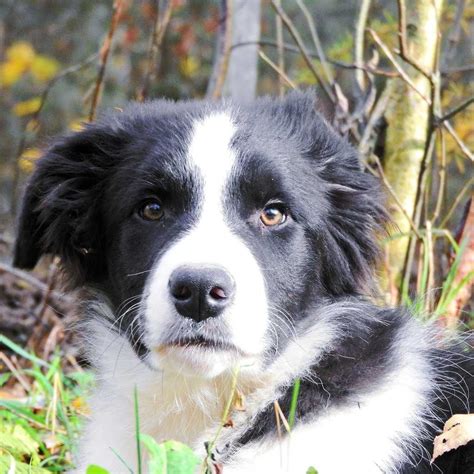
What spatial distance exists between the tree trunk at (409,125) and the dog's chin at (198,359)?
87.2 inches

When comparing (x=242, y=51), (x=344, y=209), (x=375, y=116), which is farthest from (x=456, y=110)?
(x=242, y=51)

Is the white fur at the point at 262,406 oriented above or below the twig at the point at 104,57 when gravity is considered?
below

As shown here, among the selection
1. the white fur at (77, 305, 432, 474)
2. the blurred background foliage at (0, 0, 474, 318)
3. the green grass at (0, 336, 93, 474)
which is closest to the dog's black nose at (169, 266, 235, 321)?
the white fur at (77, 305, 432, 474)

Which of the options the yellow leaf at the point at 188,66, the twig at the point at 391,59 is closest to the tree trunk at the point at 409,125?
the twig at the point at 391,59

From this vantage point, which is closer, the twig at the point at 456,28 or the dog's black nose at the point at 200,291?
the dog's black nose at the point at 200,291

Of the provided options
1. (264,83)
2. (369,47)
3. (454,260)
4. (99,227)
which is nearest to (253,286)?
(99,227)

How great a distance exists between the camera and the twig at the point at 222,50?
509 centimetres

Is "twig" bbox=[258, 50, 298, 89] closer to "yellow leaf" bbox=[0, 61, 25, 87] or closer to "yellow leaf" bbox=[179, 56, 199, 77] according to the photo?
"yellow leaf" bbox=[179, 56, 199, 77]

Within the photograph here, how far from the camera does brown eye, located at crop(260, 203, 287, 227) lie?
3.09 metres

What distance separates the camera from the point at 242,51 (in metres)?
6.07

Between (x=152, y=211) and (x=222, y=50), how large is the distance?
229cm

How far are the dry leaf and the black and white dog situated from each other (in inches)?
5.1

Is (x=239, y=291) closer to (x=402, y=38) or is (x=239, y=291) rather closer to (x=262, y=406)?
(x=262, y=406)

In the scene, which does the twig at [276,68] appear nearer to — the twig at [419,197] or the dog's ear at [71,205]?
the twig at [419,197]
